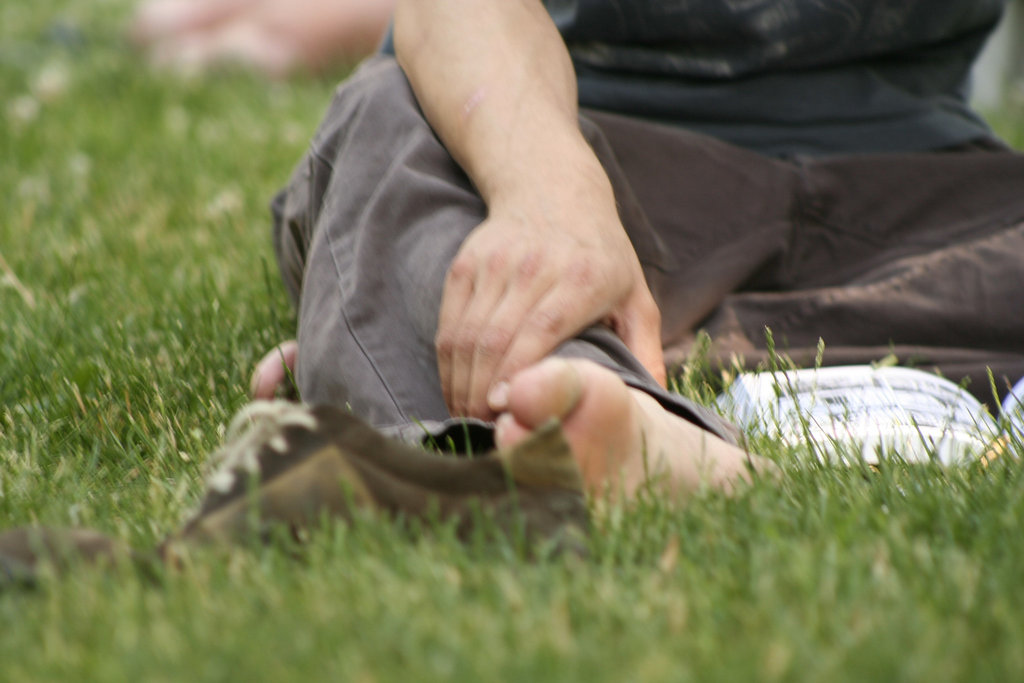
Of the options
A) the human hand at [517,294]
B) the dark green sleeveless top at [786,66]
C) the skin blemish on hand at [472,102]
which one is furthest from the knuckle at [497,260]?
the dark green sleeveless top at [786,66]

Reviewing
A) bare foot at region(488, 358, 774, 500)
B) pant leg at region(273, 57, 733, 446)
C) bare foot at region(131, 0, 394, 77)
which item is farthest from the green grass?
bare foot at region(131, 0, 394, 77)

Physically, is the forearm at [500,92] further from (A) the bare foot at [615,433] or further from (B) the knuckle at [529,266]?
(A) the bare foot at [615,433]

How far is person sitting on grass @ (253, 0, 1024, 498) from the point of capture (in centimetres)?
129

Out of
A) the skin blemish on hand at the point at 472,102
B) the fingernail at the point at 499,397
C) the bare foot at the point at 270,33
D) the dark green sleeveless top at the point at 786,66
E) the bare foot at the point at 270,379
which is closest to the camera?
the fingernail at the point at 499,397

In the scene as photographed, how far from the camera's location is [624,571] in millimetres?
983

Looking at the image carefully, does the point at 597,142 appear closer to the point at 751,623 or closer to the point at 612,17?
the point at 612,17

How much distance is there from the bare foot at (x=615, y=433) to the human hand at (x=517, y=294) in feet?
0.17

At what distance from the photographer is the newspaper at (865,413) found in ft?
4.36

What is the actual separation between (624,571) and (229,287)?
1448 mm

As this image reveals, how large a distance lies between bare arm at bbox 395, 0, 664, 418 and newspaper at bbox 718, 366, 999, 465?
0.53ft

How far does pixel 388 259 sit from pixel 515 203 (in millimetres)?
193

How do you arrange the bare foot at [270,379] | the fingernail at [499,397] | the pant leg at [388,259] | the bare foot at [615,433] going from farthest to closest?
the bare foot at [270,379] < the pant leg at [388,259] < the fingernail at [499,397] < the bare foot at [615,433]

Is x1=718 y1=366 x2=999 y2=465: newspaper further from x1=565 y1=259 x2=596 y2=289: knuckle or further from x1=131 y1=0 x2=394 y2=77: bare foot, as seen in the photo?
x1=131 y1=0 x2=394 y2=77: bare foot

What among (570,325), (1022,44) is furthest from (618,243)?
(1022,44)
